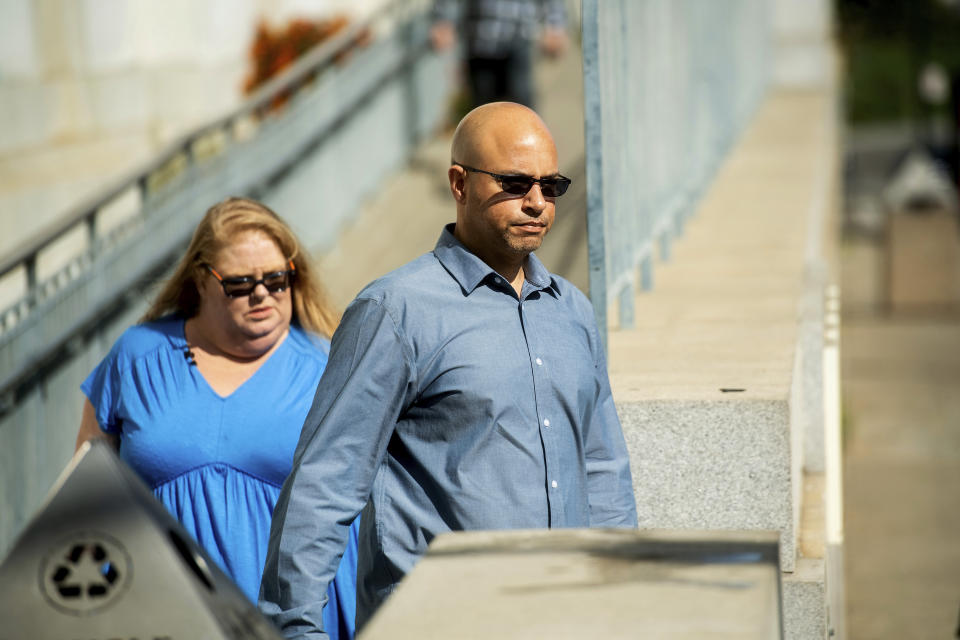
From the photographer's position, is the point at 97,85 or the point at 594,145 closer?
the point at 594,145

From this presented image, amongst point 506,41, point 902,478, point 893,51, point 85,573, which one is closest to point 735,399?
point 85,573

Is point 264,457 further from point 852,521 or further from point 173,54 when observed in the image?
point 173,54

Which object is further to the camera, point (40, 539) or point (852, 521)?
point (852, 521)

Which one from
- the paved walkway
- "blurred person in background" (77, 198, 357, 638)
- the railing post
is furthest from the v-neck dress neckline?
the paved walkway

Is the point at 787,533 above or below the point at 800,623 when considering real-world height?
above

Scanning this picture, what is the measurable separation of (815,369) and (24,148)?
7740mm

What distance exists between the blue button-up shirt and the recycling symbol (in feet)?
2.08

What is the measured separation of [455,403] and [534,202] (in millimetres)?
442

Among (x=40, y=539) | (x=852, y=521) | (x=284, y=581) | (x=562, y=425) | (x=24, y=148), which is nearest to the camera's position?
(x=40, y=539)

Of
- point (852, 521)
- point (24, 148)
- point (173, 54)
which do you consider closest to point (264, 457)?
point (852, 521)

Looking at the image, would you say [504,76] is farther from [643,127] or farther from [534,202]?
[534,202]

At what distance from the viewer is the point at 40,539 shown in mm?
1961

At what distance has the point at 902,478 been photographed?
402 inches

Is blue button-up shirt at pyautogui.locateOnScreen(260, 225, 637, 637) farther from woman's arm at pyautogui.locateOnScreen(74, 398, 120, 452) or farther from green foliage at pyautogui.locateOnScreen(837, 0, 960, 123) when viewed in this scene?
green foliage at pyautogui.locateOnScreen(837, 0, 960, 123)
